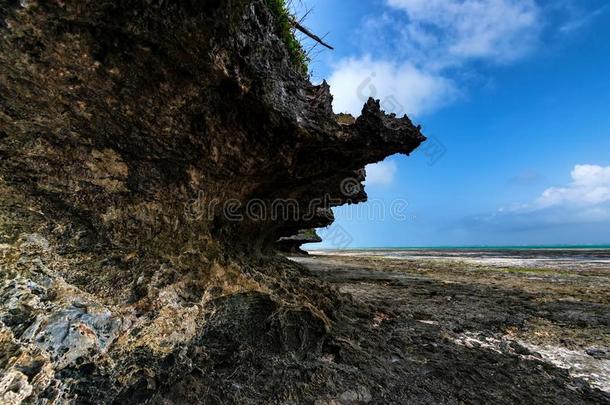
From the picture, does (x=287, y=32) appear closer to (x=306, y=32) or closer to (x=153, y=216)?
(x=306, y=32)

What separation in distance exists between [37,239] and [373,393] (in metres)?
3.39

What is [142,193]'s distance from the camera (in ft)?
12.0

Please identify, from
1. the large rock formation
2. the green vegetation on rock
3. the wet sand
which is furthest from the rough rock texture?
the green vegetation on rock

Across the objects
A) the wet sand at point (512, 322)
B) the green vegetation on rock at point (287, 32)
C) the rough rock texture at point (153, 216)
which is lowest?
the wet sand at point (512, 322)

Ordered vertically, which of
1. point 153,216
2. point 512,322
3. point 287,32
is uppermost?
point 287,32

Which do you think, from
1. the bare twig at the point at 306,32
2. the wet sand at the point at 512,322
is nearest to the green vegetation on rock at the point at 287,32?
the bare twig at the point at 306,32

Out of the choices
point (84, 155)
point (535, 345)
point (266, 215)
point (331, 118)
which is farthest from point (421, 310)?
point (84, 155)

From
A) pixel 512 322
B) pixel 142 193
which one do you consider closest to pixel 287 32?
pixel 142 193

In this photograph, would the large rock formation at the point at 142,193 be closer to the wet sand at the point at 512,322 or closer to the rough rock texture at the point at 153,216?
the rough rock texture at the point at 153,216

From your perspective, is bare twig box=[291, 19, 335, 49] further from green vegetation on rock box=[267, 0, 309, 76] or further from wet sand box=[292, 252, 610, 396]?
wet sand box=[292, 252, 610, 396]

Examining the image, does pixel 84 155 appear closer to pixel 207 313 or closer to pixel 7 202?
pixel 7 202

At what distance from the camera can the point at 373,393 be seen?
9.93 ft

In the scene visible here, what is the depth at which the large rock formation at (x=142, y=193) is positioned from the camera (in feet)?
8.63

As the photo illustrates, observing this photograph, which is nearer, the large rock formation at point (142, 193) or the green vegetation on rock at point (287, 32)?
the large rock formation at point (142, 193)
